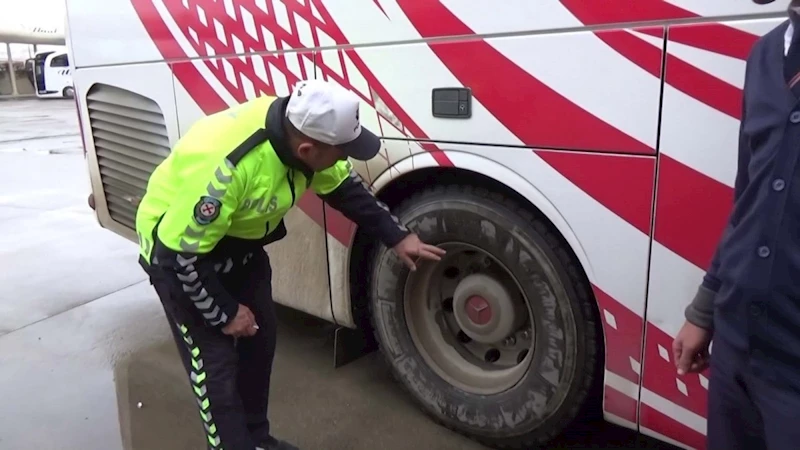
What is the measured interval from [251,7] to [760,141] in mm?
2151

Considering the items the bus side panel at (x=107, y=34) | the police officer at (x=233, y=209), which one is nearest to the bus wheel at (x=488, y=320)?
the police officer at (x=233, y=209)

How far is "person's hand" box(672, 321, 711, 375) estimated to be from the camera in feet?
5.27

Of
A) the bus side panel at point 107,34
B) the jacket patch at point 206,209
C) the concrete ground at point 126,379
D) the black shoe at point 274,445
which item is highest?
the bus side panel at point 107,34

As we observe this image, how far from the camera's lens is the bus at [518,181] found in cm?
191

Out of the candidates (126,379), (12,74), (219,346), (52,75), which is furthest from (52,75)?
(219,346)

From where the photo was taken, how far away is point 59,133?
15.9 metres

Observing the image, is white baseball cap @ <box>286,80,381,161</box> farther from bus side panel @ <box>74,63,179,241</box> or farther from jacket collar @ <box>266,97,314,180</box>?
bus side panel @ <box>74,63,179,241</box>

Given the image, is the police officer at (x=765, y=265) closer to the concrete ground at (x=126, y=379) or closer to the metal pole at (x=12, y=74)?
the concrete ground at (x=126, y=379)

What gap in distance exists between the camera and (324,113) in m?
2.01

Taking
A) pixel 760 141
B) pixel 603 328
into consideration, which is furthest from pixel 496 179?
pixel 760 141

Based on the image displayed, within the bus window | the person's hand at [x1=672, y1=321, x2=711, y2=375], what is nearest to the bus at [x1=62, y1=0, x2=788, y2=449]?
the person's hand at [x1=672, y1=321, x2=711, y2=375]

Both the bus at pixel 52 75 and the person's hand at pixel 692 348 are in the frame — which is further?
the bus at pixel 52 75

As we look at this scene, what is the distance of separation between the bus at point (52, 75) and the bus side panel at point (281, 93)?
99.4ft

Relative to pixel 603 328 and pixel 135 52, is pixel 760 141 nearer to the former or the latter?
pixel 603 328
